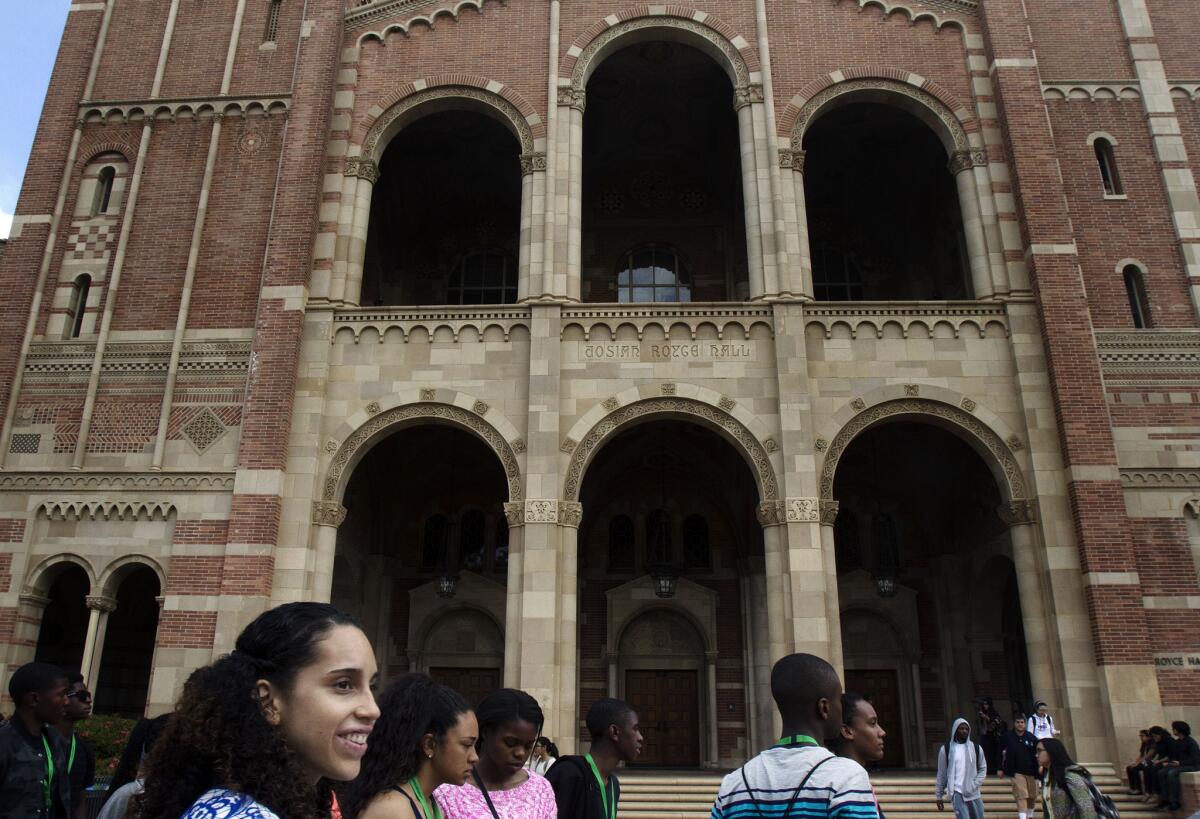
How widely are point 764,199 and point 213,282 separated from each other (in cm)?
1083

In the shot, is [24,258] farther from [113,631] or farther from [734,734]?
[734,734]

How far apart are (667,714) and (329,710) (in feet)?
60.7

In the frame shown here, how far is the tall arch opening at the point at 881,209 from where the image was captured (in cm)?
2077

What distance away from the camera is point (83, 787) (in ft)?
21.3

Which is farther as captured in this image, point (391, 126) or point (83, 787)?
point (391, 126)

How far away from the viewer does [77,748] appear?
654 cm

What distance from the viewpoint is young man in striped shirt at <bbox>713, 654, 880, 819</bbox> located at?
3.13 metres

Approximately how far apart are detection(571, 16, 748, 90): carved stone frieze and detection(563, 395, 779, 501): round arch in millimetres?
7078

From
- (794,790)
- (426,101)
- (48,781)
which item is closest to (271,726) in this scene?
(794,790)

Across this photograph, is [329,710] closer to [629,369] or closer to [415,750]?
[415,750]

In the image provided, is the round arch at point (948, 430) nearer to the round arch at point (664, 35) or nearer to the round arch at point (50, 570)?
the round arch at point (664, 35)

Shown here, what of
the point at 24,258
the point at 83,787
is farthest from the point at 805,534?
the point at 24,258

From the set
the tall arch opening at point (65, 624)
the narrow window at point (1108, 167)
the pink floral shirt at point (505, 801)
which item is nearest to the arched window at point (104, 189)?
the tall arch opening at point (65, 624)

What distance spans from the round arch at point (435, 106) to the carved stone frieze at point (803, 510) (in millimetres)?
9360
